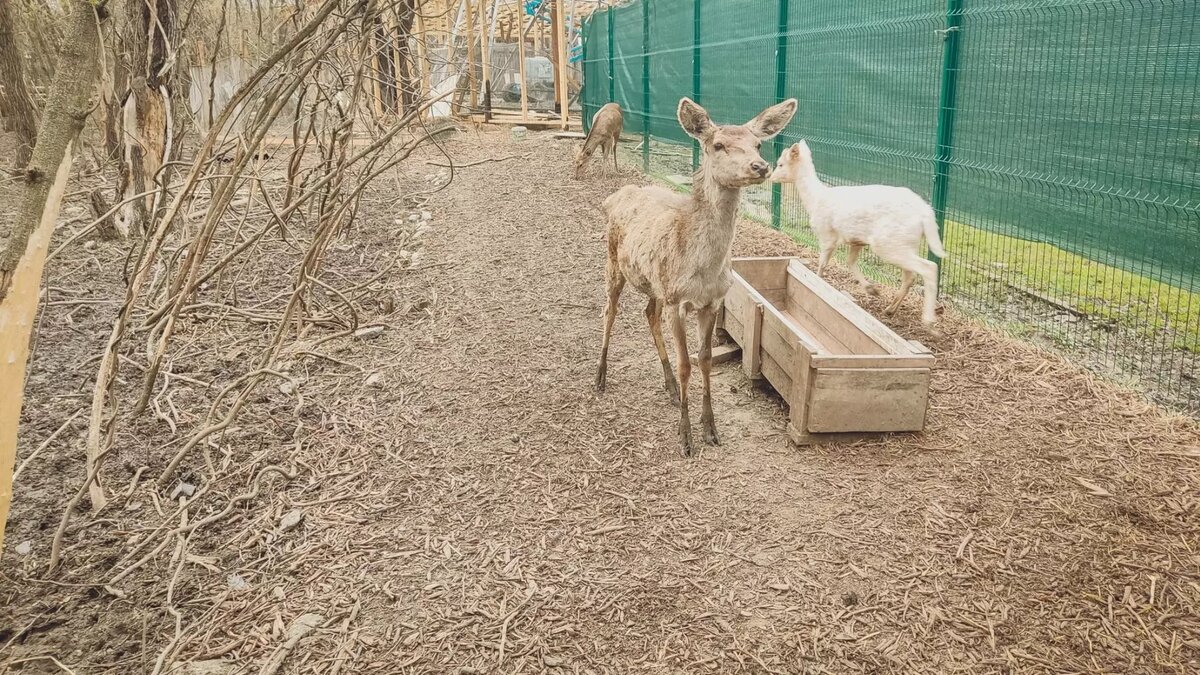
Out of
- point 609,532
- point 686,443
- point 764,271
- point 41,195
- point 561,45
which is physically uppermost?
point 561,45

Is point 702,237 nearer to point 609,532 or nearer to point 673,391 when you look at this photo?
point 673,391

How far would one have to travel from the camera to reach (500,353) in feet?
19.1

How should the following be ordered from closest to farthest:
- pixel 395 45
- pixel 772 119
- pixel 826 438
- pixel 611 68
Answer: pixel 826 438, pixel 772 119, pixel 395 45, pixel 611 68

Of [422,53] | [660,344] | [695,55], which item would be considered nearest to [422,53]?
[422,53]

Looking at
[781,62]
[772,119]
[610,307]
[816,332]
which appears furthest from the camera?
[781,62]

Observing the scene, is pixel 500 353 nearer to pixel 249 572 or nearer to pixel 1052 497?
pixel 249 572

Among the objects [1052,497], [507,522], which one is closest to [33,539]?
[507,522]

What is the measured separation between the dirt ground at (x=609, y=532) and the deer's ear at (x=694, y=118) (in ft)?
5.41

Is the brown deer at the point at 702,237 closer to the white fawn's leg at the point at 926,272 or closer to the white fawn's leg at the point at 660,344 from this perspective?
the white fawn's leg at the point at 660,344

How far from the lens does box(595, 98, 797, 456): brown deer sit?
4242 millimetres

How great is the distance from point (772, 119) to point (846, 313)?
1.31 m

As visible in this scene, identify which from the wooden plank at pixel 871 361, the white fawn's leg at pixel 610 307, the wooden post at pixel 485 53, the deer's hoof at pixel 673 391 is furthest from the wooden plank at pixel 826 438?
the wooden post at pixel 485 53

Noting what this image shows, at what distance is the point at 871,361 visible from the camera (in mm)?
4137

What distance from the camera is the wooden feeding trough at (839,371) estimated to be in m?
4.16
